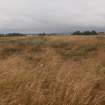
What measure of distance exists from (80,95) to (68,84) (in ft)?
0.90

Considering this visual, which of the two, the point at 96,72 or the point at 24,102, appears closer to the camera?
the point at 24,102

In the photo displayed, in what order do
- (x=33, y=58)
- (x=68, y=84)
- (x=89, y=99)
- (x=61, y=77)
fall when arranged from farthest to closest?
(x=33, y=58)
(x=61, y=77)
(x=68, y=84)
(x=89, y=99)

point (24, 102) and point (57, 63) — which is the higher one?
point (57, 63)

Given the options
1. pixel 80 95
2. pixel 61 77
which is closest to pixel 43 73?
pixel 61 77

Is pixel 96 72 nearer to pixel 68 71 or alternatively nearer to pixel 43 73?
pixel 68 71

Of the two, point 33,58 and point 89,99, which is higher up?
point 33,58

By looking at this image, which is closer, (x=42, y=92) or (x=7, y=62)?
(x=42, y=92)

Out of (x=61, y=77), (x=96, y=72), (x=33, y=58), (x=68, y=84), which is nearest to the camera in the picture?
(x=68, y=84)

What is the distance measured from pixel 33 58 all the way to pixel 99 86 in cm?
166

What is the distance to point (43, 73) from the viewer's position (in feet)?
12.1

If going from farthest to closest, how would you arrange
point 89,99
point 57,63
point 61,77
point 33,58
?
point 33,58, point 57,63, point 61,77, point 89,99

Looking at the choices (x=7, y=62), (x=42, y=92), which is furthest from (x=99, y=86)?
(x=7, y=62)

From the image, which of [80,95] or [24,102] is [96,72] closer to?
[80,95]

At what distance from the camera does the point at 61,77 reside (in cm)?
360
